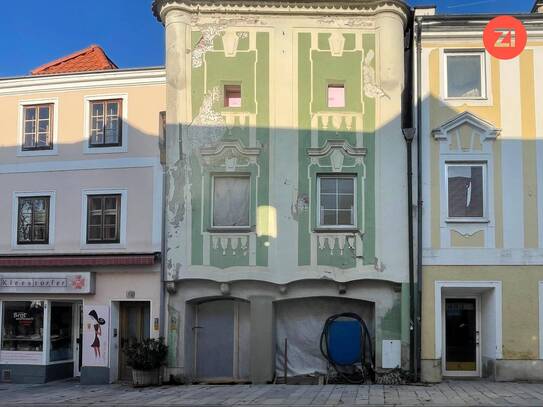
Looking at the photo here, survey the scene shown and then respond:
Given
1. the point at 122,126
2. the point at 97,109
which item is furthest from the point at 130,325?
the point at 97,109

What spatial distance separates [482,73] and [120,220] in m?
10.0

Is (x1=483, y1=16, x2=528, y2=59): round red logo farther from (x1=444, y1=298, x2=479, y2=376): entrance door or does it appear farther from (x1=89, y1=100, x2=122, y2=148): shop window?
(x1=89, y1=100, x2=122, y2=148): shop window

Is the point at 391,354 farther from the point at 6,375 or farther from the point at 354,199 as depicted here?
the point at 6,375

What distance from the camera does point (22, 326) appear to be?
19031 millimetres

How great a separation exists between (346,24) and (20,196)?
989 cm

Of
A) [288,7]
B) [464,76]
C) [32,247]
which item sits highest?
[288,7]

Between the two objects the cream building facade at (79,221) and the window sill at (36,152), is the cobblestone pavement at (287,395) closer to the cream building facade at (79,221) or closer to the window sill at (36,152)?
the cream building facade at (79,221)

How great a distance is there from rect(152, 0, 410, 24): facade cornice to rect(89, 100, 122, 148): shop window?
3030 mm

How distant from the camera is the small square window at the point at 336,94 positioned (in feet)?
Result: 58.8

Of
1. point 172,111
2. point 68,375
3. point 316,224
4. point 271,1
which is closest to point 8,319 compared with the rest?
point 68,375

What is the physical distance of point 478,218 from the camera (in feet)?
56.4

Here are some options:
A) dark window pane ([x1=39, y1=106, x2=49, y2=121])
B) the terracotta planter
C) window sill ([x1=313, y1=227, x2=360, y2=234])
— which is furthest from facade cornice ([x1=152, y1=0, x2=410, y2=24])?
the terracotta planter

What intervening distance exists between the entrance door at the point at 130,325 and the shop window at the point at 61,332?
5.71 feet

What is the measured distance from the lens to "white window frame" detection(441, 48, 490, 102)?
1759cm
